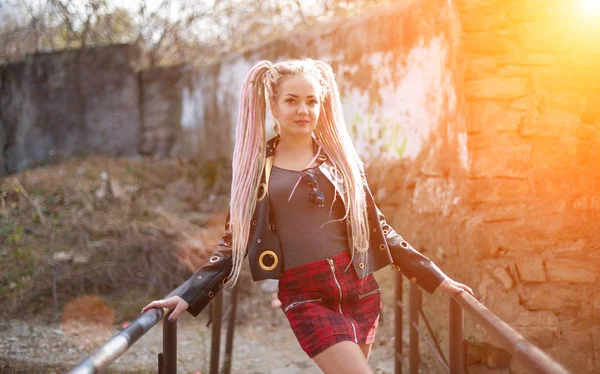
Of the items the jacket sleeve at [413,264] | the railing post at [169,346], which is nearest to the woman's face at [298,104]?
the jacket sleeve at [413,264]

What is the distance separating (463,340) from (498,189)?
1095mm

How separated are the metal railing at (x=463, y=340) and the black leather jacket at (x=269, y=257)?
0.61 feet

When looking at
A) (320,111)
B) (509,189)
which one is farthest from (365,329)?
(509,189)

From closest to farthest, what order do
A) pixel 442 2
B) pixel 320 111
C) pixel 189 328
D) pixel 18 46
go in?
pixel 320 111 < pixel 442 2 < pixel 189 328 < pixel 18 46

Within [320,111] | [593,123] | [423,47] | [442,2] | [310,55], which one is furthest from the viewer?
[310,55]

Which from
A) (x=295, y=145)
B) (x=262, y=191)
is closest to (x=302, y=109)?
(x=295, y=145)

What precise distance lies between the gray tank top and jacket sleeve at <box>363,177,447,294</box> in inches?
7.9

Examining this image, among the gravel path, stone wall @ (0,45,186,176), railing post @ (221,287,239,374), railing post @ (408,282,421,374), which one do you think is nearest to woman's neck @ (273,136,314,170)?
railing post @ (408,282,421,374)

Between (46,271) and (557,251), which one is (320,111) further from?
(46,271)

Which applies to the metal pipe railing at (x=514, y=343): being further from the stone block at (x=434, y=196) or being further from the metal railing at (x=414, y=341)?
the stone block at (x=434, y=196)

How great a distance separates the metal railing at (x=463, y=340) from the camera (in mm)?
1396

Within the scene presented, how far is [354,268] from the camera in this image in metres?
2.10

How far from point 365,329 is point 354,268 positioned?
0.22m

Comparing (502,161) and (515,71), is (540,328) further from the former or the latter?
(515,71)
